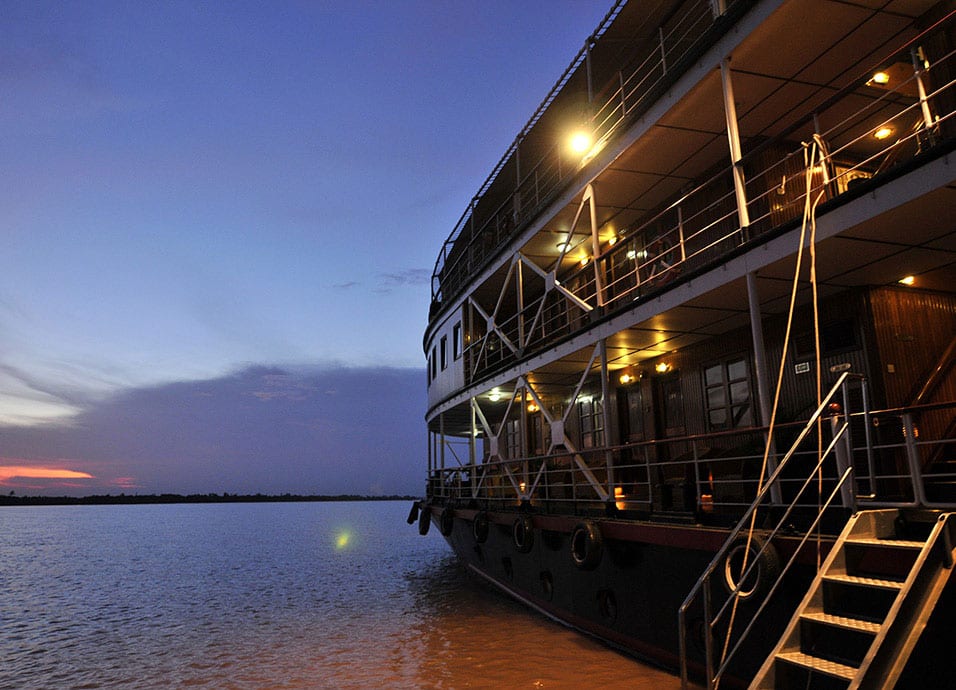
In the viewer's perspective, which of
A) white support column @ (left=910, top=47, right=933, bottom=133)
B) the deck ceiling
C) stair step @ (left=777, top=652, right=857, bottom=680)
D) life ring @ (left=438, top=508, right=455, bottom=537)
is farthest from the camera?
life ring @ (left=438, top=508, right=455, bottom=537)

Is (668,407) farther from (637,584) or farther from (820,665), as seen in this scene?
(820,665)

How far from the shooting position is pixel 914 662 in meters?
4.50

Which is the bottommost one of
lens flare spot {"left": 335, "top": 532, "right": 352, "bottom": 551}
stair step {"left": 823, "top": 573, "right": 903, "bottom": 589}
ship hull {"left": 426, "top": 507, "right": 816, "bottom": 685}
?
lens flare spot {"left": 335, "top": 532, "right": 352, "bottom": 551}

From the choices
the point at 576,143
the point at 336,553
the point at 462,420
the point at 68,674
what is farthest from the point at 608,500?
the point at 336,553

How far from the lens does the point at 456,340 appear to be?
20.7 m

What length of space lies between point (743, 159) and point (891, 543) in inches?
196

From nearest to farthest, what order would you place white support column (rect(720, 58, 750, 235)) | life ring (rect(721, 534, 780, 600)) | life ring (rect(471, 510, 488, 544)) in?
life ring (rect(721, 534, 780, 600)) < white support column (rect(720, 58, 750, 235)) < life ring (rect(471, 510, 488, 544))

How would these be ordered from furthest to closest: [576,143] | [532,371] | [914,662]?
[532,371] → [576,143] → [914,662]

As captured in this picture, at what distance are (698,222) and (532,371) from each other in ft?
15.3

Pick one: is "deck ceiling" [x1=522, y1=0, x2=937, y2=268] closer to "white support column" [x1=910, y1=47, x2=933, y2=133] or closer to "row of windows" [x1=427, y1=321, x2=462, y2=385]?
"white support column" [x1=910, y1=47, x2=933, y2=133]

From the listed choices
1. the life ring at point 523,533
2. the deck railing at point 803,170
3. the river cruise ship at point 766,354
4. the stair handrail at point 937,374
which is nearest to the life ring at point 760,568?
the river cruise ship at point 766,354

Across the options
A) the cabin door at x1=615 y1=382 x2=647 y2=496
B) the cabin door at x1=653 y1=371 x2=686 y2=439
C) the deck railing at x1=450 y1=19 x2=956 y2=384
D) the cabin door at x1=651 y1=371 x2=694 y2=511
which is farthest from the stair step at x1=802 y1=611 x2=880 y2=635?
the cabin door at x1=615 y1=382 x2=647 y2=496

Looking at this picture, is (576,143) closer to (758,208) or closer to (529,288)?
(758,208)

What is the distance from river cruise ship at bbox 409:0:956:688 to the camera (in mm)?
5070
